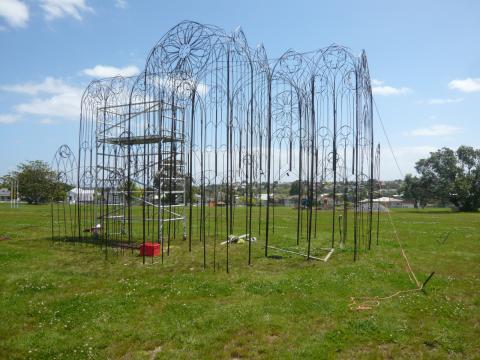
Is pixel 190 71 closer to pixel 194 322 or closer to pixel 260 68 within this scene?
pixel 260 68

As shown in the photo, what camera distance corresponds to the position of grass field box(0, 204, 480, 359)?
6.16 metres

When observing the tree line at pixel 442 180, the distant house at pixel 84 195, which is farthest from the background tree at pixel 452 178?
the distant house at pixel 84 195

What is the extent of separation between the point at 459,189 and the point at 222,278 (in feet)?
201

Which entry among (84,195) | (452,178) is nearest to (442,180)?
(452,178)

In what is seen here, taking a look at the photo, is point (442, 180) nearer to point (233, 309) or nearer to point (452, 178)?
point (452, 178)

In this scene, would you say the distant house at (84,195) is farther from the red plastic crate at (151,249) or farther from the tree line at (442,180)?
the tree line at (442,180)

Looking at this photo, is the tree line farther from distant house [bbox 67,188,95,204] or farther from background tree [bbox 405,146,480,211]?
distant house [bbox 67,188,95,204]

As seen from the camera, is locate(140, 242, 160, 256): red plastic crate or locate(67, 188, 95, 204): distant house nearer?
locate(140, 242, 160, 256): red plastic crate

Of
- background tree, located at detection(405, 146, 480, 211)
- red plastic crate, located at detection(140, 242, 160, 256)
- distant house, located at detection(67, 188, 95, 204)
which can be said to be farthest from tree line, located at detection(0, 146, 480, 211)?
red plastic crate, located at detection(140, 242, 160, 256)

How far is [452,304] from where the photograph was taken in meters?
7.89

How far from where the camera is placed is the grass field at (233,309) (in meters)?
6.16

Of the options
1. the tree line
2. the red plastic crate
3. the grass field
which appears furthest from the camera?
the tree line

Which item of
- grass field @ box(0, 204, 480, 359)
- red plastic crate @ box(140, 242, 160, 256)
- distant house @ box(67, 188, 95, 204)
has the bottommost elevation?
grass field @ box(0, 204, 480, 359)

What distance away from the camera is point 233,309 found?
7555mm
